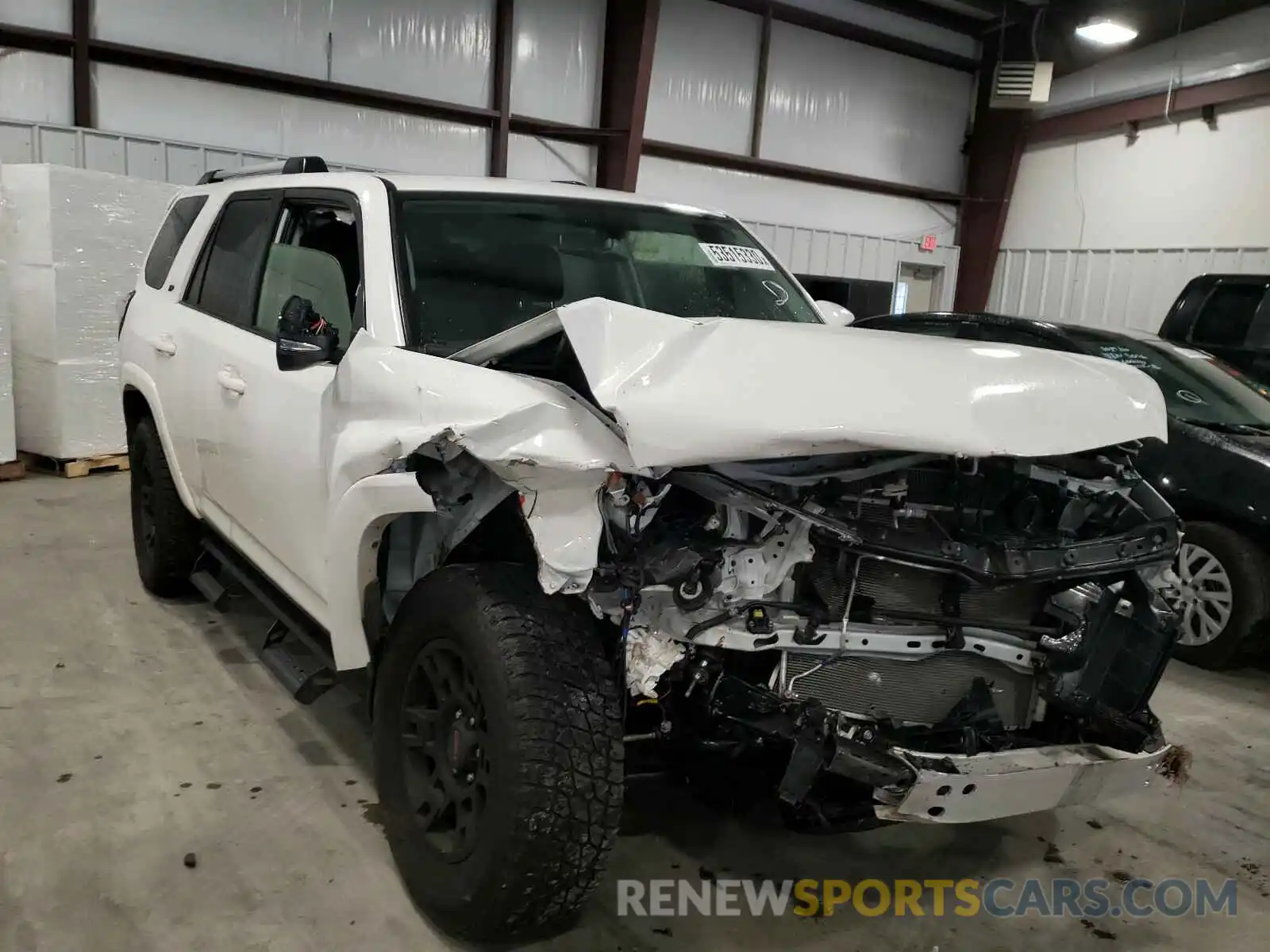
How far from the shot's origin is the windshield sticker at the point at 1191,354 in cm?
484

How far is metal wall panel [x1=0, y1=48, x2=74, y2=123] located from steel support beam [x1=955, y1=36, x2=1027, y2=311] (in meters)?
10.1

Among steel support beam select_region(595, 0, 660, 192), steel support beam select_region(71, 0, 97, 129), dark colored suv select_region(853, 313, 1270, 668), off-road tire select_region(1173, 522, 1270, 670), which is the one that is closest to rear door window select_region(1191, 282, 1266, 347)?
dark colored suv select_region(853, 313, 1270, 668)

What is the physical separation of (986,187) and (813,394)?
11.9 m

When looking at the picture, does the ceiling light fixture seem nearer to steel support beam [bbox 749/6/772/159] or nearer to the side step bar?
steel support beam [bbox 749/6/772/159]

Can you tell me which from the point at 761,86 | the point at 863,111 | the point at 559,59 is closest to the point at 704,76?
the point at 761,86

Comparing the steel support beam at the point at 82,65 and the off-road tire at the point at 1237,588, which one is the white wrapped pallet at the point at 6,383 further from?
the off-road tire at the point at 1237,588

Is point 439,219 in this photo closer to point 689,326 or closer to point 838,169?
point 689,326

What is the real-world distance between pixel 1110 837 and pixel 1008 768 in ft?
3.81

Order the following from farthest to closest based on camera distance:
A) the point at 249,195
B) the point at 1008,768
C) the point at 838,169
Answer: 1. the point at 838,169
2. the point at 249,195
3. the point at 1008,768

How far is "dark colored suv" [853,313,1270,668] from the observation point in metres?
3.94

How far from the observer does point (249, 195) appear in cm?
330

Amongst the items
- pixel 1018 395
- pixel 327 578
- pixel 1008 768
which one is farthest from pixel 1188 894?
pixel 327 578

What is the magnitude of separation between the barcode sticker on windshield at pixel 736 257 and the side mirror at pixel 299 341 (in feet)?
4.22

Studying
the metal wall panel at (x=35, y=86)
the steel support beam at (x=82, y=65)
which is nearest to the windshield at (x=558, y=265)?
the steel support beam at (x=82, y=65)
